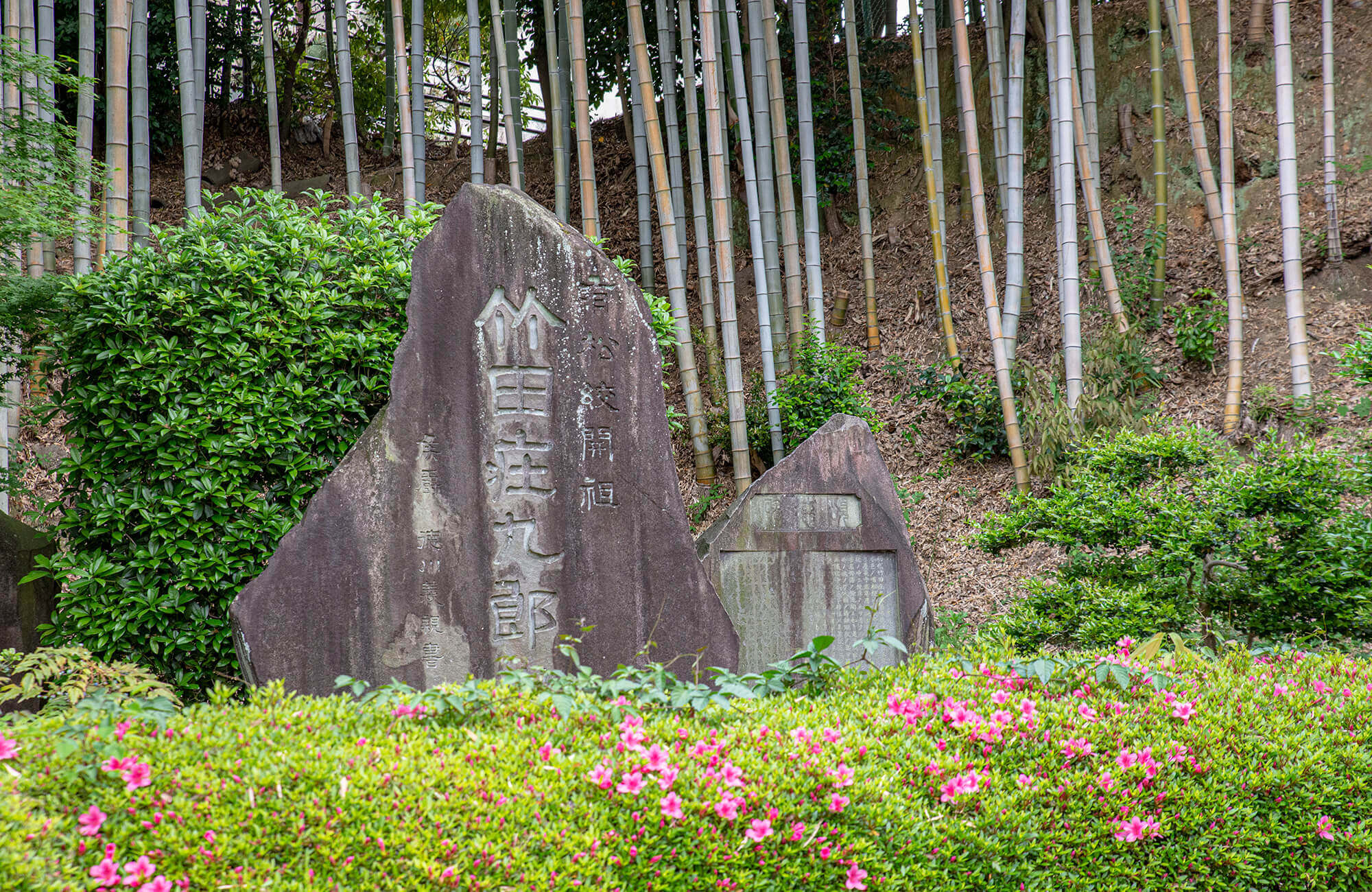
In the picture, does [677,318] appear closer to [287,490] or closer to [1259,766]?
[287,490]

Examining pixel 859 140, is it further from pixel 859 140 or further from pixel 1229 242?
pixel 1229 242

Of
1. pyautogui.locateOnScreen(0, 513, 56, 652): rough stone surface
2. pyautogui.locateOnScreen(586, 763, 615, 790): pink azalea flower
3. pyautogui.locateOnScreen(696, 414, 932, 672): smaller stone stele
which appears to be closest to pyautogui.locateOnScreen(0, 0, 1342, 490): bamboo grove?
pyautogui.locateOnScreen(0, 513, 56, 652): rough stone surface

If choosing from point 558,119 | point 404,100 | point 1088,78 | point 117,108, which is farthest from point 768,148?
point 117,108

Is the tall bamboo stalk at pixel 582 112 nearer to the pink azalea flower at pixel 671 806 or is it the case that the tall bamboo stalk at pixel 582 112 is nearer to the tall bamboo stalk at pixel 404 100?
the tall bamboo stalk at pixel 404 100

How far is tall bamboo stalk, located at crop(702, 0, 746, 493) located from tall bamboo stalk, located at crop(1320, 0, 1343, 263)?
4459mm

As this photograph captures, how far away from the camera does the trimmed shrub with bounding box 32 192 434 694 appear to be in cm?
338

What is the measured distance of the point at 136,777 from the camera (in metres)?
1.51

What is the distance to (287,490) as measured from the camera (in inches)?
141

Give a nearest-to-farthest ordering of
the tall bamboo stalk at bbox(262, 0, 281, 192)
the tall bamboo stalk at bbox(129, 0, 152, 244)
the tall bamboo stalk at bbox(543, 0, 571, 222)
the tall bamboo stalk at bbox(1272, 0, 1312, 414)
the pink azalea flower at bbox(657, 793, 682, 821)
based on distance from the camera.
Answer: the pink azalea flower at bbox(657, 793, 682, 821)
the tall bamboo stalk at bbox(129, 0, 152, 244)
the tall bamboo stalk at bbox(1272, 0, 1312, 414)
the tall bamboo stalk at bbox(543, 0, 571, 222)
the tall bamboo stalk at bbox(262, 0, 281, 192)

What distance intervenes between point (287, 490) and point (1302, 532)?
3.77m

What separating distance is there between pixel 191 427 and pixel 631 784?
8.45ft

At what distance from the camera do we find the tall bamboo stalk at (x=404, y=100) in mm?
6055

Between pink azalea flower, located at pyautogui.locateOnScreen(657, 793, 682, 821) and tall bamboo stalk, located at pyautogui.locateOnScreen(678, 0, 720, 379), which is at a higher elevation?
tall bamboo stalk, located at pyautogui.locateOnScreen(678, 0, 720, 379)

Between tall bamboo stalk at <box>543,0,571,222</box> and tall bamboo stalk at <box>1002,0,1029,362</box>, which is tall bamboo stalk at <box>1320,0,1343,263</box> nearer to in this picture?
tall bamboo stalk at <box>1002,0,1029,362</box>
